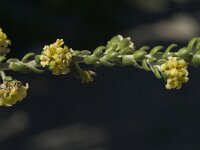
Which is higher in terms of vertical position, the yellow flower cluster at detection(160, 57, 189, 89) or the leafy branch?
the leafy branch

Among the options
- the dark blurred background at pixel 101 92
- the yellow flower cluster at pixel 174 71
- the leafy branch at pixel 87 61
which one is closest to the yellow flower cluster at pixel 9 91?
the leafy branch at pixel 87 61

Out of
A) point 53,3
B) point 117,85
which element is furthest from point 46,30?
point 117,85

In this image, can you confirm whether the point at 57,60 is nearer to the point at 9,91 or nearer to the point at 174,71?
the point at 9,91

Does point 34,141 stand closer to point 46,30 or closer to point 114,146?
point 114,146

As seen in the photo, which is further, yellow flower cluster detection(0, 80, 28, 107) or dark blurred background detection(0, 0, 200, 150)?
dark blurred background detection(0, 0, 200, 150)

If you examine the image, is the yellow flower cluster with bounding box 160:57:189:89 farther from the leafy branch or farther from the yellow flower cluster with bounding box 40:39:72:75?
the yellow flower cluster with bounding box 40:39:72:75

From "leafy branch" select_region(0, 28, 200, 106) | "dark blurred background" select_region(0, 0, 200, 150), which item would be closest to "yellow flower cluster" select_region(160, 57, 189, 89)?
"leafy branch" select_region(0, 28, 200, 106)

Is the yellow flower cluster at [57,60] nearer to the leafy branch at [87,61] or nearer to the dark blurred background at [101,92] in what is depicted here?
the leafy branch at [87,61]
